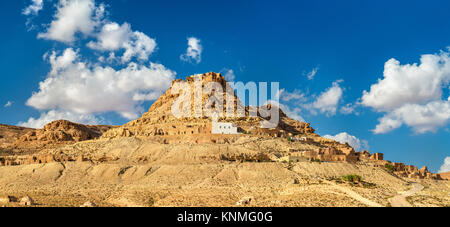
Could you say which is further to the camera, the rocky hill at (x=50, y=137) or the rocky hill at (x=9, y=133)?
the rocky hill at (x=9, y=133)

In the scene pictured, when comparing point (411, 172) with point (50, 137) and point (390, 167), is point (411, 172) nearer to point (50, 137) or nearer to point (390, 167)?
point (390, 167)

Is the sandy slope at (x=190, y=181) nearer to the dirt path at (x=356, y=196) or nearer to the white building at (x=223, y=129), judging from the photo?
the dirt path at (x=356, y=196)

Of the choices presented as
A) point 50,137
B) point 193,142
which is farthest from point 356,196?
point 50,137

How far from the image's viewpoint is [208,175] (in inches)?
1468

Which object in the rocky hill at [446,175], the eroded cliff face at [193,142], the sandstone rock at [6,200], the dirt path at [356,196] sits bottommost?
the sandstone rock at [6,200]

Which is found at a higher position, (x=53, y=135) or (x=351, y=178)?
(x=53, y=135)

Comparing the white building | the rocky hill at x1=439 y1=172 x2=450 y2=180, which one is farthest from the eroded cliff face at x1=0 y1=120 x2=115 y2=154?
the rocky hill at x1=439 y1=172 x2=450 y2=180

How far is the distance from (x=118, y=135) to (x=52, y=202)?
114 feet

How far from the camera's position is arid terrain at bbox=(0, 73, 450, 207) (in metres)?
27.5

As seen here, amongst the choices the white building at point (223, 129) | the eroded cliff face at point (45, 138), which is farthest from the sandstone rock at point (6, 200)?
the eroded cliff face at point (45, 138)

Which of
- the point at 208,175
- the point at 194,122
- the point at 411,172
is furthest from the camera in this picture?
the point at 194,122

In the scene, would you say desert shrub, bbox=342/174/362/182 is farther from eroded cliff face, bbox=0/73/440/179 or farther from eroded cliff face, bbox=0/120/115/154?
eroded cliff face, bbox=0/120/115/154

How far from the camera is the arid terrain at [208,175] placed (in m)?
27.5
